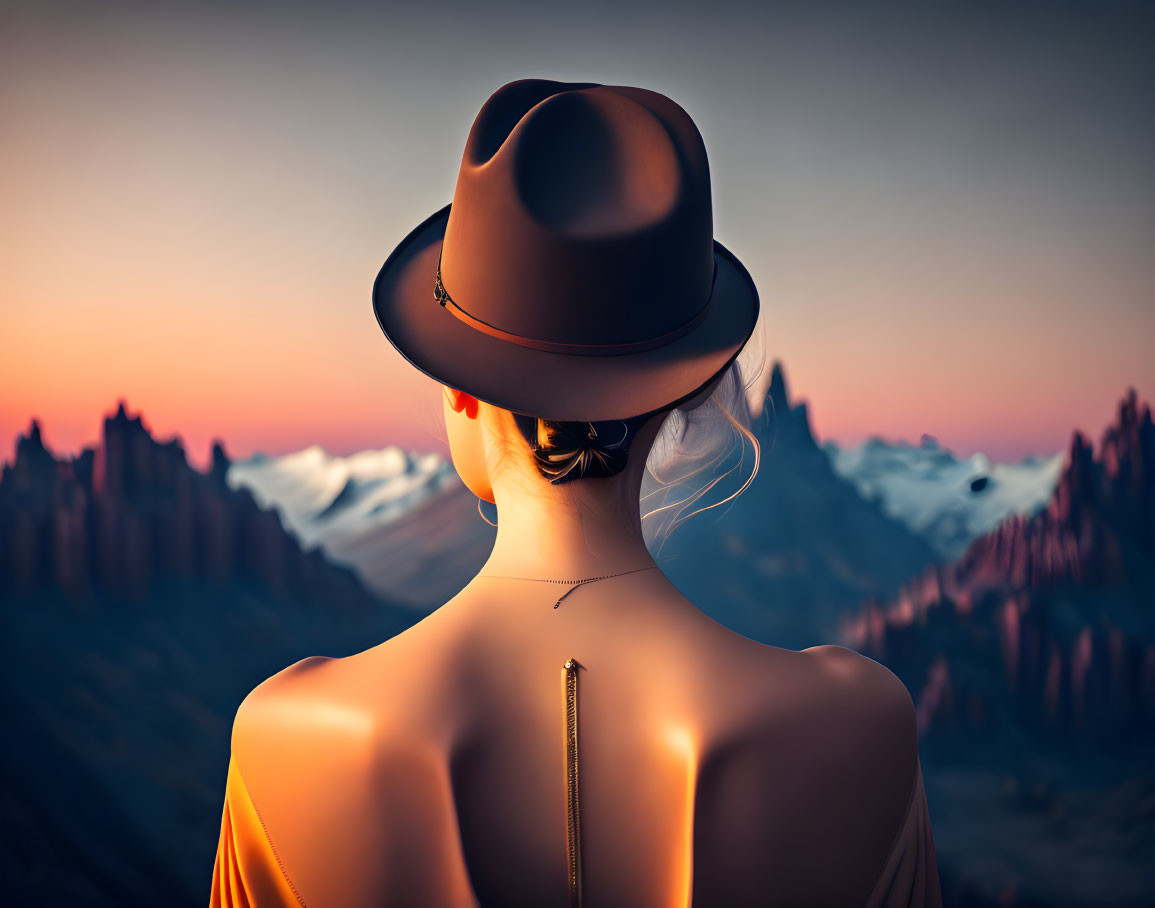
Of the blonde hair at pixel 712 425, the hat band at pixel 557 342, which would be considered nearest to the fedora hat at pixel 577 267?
the hat band at pixel 557 342

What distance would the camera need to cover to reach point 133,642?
2.41m

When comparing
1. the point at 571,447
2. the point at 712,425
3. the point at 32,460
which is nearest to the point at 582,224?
the point at 571,447

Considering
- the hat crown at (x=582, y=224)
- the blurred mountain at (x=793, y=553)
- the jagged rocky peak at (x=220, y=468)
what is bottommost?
the blurred mountain at (x=793, y=553)

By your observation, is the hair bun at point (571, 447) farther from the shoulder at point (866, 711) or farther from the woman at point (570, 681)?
the shoulder at point (866, 711)

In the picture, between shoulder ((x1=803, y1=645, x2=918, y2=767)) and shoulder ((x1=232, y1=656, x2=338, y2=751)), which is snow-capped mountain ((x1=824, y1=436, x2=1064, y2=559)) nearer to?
shoulder ((x1=803, y1=645, x2=918, y2=767))


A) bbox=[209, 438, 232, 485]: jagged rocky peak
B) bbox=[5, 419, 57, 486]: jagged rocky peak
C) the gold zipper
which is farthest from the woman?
bbox=[5, 419, 57, 486]: jagged rocky peak

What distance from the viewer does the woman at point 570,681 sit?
2.54ft

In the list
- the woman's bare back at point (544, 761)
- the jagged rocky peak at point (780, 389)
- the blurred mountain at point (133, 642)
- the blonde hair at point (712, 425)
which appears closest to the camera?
the woman's bare back at point (544, 761)

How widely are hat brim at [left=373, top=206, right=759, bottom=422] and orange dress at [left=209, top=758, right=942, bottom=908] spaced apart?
43 cm

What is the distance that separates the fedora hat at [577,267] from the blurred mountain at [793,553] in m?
1.70

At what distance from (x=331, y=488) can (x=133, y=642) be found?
65 cm

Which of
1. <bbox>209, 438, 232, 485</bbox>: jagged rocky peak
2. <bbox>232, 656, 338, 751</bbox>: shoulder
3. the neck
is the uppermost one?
the neck

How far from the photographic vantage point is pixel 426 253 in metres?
0.96

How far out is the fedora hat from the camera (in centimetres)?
81
